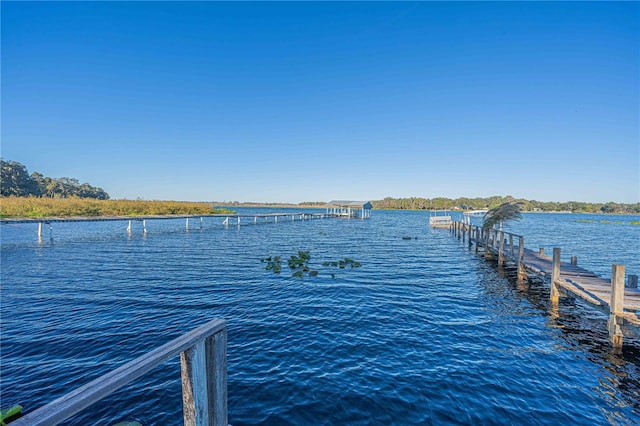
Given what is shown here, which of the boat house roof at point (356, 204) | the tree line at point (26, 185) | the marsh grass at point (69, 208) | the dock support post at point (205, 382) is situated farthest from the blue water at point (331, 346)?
the tree line at point (26, 185)

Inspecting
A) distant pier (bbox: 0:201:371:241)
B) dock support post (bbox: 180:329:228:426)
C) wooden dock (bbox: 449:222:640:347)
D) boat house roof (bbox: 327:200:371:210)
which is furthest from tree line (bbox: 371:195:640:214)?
dock support post (bbox: 180:329:228:426)

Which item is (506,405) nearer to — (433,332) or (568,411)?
(568,411)

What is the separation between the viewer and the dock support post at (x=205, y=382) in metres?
2.80

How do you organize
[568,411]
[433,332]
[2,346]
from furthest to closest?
[433,332] → [2,346] → [568,411]

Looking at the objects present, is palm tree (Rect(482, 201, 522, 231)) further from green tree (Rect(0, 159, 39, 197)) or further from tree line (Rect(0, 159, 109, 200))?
green tree (Rect(0, 159, 39, 197))

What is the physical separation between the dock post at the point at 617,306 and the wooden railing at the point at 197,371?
10551 mm

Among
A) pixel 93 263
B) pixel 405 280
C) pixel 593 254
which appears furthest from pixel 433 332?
pixel 593 254

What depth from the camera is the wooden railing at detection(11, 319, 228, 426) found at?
2016 mm

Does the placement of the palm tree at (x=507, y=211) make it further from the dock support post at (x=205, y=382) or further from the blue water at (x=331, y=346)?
the dock support post at (x=205, y=382)

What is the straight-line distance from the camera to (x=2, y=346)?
7.94m

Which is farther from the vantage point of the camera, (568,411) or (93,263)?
(93,263)

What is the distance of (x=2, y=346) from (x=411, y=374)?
10.7 meters

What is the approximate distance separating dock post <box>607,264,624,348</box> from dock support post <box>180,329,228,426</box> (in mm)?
10530

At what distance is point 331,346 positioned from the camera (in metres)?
8.23
